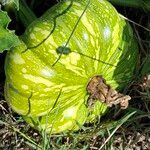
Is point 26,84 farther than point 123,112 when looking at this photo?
No

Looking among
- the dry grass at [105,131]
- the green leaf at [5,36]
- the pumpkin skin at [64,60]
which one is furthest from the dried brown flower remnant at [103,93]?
the green leaf at [5,36]

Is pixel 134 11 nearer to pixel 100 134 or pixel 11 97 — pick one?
pixel 100 134

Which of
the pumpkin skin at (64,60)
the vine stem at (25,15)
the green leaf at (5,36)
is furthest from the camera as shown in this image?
the vine stem at (25,15)

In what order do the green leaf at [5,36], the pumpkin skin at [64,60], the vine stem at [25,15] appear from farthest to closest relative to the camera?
the vine stem at [25,15] → the pumpkin skin at [64,60] → the green leaf at [5,36]

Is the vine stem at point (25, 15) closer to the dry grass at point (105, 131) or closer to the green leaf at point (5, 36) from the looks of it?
the dry grass at point (105, 131)

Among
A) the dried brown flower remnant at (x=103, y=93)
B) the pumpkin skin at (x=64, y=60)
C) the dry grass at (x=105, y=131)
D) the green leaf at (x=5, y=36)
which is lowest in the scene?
the dry grass at (x=105, y=131)

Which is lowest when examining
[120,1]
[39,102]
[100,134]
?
[100,134]

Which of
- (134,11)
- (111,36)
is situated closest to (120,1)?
(134,11)
